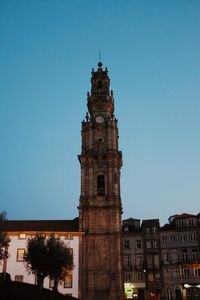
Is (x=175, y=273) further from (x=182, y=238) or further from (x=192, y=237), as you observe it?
(x=192, y=237)

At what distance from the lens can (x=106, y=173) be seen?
58.7m

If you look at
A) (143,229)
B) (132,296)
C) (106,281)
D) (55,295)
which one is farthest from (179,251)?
(55,295)

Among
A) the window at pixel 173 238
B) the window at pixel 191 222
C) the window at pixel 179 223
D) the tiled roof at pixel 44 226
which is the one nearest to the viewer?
the tiled roof at pixel 44 226

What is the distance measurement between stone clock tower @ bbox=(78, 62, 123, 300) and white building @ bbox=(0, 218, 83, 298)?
1109 mm

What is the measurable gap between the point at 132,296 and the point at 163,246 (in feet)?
36.4

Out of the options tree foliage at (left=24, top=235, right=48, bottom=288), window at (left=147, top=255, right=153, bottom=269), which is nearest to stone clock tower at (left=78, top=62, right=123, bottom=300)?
tree foliage at (left=24, top=235, right=48, bottom=288)

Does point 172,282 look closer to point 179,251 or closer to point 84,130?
point 179,251

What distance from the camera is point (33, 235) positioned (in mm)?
52719

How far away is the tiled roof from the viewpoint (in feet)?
178

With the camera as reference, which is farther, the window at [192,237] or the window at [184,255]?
the window at [192,237]

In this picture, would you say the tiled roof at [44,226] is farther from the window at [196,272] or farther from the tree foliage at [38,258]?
the window at [196,272]

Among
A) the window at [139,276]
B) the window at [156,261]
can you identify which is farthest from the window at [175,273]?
the window at [139,276]

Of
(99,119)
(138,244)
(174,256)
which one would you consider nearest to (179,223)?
(174,256)

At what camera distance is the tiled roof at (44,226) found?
54.3 meters
